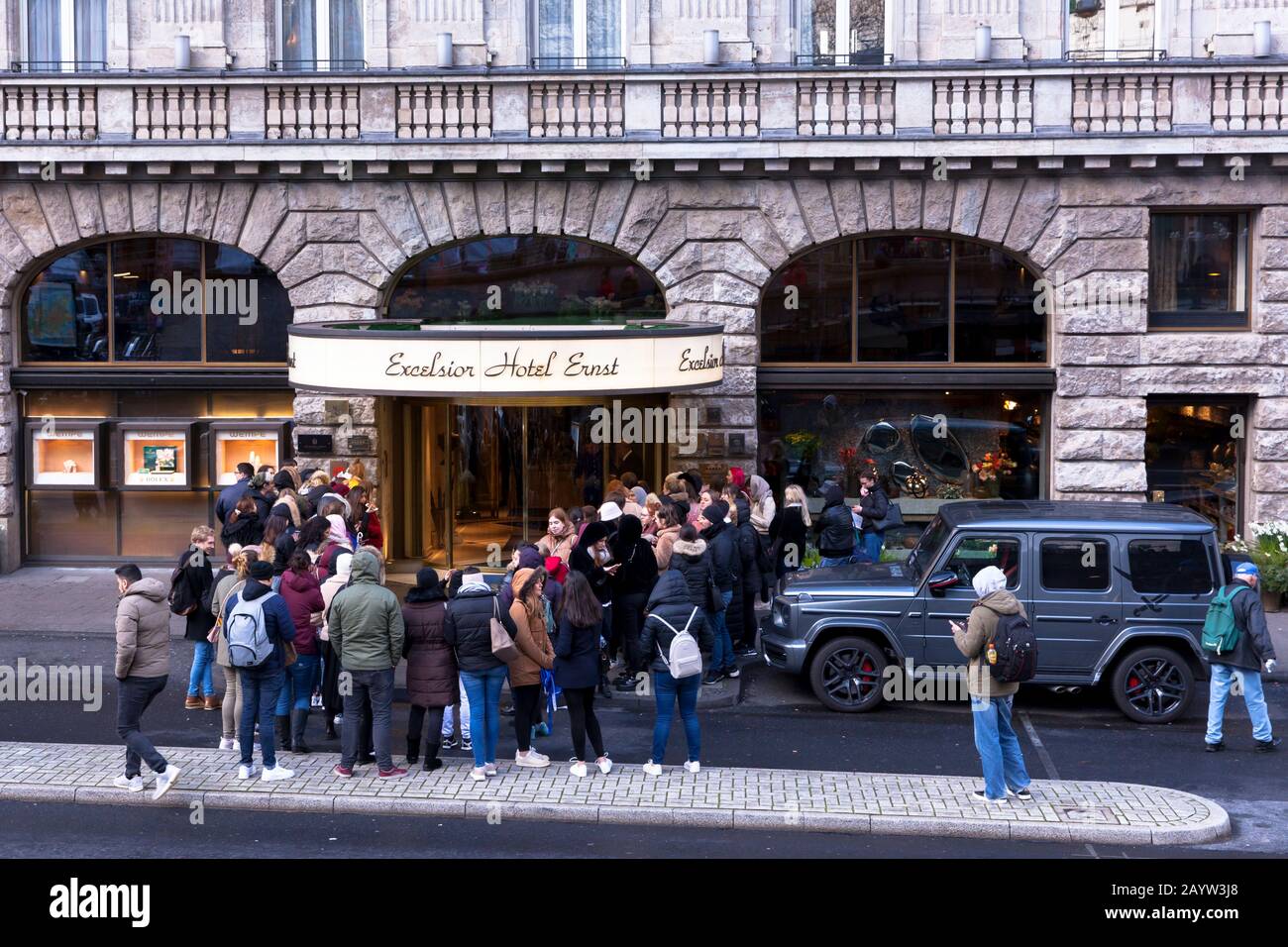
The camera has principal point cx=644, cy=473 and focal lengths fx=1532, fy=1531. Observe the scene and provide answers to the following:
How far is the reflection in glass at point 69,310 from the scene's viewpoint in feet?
68.7

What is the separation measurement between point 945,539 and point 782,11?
29.7 feet

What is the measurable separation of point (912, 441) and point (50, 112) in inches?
479

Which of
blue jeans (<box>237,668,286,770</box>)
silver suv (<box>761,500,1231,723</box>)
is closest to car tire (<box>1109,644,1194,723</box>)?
silver suv (<box>761,500,1231,723</box>)

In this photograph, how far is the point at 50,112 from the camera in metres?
20.0

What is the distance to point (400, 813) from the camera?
10.8 m

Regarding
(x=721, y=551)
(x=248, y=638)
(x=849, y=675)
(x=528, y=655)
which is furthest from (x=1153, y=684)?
(x=248, y=638)

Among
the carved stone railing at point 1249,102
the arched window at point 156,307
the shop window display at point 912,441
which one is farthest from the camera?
the arched window at point 156,307

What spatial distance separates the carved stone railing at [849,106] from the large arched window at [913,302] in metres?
1.49

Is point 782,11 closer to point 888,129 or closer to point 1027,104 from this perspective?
point 888,129

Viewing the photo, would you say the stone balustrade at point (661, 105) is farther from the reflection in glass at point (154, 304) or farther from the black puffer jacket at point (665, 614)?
the black puffer jacket at point (665, 614)

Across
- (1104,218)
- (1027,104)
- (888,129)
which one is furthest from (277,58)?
(1104,218)

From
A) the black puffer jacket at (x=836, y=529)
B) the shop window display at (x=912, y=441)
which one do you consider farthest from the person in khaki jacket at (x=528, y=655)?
the shop window display at (x=912, y=441)

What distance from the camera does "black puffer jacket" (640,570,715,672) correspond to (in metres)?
11.4
